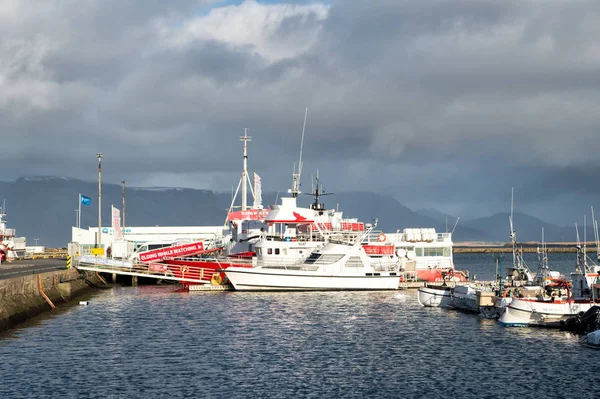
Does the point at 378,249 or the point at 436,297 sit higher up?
the point at 378,249

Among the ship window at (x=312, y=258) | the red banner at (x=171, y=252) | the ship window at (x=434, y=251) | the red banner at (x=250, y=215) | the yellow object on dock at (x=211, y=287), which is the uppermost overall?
the red banner at (x=250, y=215)

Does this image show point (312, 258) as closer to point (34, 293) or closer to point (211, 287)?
point (211, 287)

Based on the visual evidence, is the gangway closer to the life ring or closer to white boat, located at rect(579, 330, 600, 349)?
the life ring

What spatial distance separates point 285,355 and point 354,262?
3203 cm

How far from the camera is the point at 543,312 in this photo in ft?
159

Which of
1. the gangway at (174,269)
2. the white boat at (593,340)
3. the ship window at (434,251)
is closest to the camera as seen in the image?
the white boat at (593,340)

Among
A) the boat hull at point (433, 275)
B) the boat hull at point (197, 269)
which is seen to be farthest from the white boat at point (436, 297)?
the boat hull at point (433, 275)

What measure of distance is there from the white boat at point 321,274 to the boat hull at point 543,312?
865 inches

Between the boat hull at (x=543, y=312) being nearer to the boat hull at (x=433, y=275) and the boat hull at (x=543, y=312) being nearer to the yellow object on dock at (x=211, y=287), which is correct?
the yellow object on dock at (x=211, y=287)

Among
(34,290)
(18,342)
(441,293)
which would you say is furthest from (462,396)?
(34,290)

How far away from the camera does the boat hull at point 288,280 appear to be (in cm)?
6862

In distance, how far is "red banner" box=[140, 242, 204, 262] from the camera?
7875cm

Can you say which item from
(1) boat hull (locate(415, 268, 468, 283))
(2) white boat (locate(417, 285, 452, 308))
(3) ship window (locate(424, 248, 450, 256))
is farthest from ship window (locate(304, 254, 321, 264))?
(3) ship window (locate(424, 248, 450, 256))

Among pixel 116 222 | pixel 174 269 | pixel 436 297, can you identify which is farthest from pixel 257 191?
pixel 436 297
